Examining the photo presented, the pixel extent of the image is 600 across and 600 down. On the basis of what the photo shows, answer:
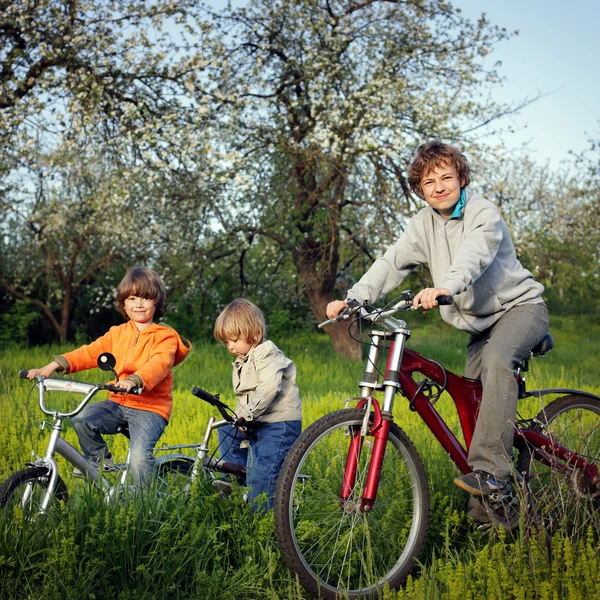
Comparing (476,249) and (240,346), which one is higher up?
(476,249)

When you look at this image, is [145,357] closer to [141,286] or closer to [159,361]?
[159,361]

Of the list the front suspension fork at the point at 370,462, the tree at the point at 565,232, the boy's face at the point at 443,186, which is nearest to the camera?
the front suspension fork at the point at 370,462

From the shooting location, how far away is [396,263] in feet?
13.6

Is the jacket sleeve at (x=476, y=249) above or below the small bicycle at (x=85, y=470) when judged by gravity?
above

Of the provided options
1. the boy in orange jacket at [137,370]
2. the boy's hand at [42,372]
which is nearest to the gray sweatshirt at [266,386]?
the boy in orange jacket at [137,370]

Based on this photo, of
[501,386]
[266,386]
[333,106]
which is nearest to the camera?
[501,386]

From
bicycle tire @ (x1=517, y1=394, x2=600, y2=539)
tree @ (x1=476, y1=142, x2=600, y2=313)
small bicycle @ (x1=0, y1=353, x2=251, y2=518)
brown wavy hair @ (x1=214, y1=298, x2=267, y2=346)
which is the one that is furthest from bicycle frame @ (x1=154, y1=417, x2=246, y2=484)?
tree @ (x1=476, y1=142, x2=600, y2=313)

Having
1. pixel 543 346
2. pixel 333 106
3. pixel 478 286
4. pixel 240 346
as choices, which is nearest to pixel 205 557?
pixel 240 346

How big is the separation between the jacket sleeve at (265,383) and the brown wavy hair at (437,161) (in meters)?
1.18

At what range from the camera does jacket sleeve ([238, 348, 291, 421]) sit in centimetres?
396

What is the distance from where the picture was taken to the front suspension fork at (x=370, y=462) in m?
3.35

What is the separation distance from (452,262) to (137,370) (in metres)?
1.77

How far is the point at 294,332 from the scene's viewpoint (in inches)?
606

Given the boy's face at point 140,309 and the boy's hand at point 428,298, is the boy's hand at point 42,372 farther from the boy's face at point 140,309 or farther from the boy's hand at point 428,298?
the boy's hand at point 428,298
